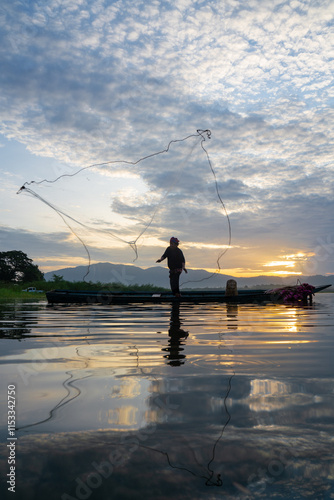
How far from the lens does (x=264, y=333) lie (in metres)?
5.89

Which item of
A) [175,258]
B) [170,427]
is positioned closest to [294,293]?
[175,258]

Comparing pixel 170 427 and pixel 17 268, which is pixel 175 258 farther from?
pixel 17 268

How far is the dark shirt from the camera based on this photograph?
16344 millimetres

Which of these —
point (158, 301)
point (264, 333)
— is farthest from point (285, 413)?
point (158, 301)

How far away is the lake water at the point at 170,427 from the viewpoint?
1.34 m

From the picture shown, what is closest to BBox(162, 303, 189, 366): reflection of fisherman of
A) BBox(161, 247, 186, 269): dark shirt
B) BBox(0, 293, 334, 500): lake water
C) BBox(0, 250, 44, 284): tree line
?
BBox(0, 293, 334, 500): lake water

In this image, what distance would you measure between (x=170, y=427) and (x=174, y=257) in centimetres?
1452

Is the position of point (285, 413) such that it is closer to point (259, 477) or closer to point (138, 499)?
point (259, 477)

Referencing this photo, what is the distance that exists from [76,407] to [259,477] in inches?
47.4

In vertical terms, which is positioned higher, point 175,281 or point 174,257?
point 174,257

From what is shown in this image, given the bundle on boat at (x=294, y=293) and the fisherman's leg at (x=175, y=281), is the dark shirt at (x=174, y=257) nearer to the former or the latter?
the fisherman's leg at (x=175, y=281)

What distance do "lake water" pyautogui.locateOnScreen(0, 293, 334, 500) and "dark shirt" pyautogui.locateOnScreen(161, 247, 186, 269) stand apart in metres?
12.5

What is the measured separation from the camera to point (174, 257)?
16.3 meters

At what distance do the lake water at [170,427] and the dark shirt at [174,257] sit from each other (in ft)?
41.1
